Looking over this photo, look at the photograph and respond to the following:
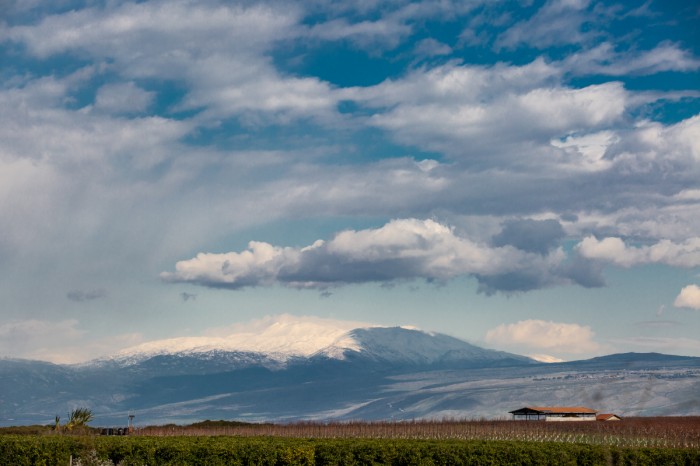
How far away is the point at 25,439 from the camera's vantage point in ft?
223

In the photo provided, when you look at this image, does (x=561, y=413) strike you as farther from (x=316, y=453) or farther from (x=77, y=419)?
(x=316, y=453)

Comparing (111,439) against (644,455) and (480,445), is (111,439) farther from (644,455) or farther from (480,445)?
(644,455)

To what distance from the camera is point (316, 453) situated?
64.9 metres

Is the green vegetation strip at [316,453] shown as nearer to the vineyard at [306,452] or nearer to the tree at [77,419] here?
the vineyard at [306,452]

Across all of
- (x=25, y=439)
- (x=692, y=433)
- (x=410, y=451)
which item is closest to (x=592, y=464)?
(x=410, y=451)

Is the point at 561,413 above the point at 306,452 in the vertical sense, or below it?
above

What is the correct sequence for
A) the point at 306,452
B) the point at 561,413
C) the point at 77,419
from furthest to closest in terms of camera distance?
1. the point at 561,413
2. the point at 77,419
3. the point at 306,452

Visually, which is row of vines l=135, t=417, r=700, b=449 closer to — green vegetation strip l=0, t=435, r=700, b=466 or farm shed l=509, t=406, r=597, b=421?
farm shed l=509, t=406, r=597, b=421

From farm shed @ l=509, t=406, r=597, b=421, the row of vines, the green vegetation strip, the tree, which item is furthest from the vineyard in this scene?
farm shed @ l=509, t=406, r=597, b=421

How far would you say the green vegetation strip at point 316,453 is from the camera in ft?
209

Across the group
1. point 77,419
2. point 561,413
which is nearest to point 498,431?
point 561,413

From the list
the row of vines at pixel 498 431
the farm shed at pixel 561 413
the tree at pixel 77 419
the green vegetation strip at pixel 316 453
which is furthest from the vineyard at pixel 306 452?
the farm shed at pixel 561 413

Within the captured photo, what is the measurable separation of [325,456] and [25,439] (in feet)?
73.9

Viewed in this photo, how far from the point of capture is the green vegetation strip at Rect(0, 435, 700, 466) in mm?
63688
